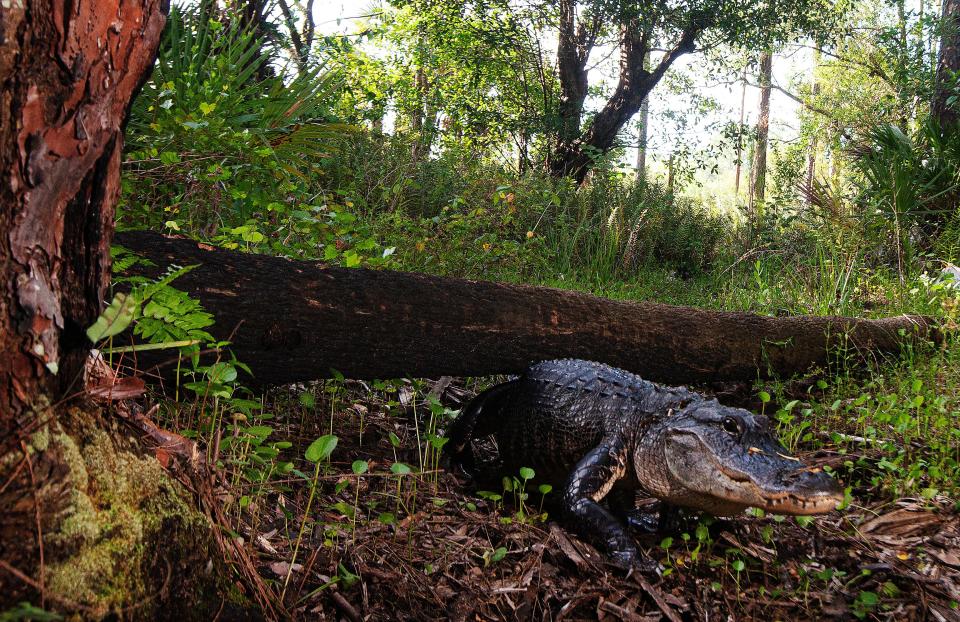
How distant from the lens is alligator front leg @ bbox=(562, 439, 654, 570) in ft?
8.09

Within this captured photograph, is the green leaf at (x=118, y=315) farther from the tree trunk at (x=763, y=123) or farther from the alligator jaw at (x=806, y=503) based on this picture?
the tree trunk at (x=763, y=123)

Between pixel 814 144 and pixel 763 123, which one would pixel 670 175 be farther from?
pixel 814 144

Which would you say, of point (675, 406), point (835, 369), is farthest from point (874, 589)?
point (835, 369)

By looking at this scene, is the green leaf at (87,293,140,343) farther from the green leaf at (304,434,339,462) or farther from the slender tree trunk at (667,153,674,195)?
the slender tree trunk at (667,153,674,195)

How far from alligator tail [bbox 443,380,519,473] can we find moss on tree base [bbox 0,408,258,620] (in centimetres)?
207

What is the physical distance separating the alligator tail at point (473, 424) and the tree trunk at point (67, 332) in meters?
2.17

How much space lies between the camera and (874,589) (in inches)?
93.0

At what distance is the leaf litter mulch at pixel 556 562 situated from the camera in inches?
78.5

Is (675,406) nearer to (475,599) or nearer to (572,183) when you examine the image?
(475,599)

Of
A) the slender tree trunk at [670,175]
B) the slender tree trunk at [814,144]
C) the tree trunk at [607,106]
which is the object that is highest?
the slender tree trunk at [814,144]

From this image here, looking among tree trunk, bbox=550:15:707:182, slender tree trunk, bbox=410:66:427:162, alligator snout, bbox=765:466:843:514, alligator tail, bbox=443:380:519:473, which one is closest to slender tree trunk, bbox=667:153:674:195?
tree trunk, bbox=550:15:707:182

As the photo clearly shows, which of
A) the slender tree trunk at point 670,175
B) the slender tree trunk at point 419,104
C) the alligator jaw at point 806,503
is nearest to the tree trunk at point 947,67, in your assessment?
the slender tree trunk at point 670,175

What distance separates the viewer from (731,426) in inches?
96.9

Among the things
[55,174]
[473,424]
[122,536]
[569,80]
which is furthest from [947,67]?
[122,536]
